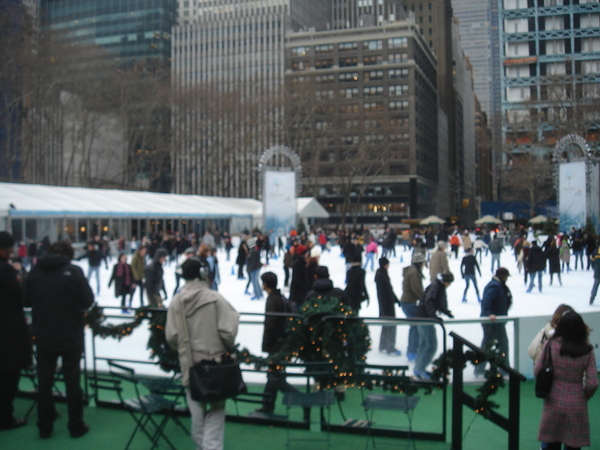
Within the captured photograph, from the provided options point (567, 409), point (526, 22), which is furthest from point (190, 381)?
point (526, 22)

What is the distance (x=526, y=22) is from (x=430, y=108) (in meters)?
35.9

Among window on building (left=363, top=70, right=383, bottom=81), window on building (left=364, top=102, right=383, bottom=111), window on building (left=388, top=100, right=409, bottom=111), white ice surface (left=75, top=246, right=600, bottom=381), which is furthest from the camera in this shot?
window on building (left=363, top=70, right=383, bottom=81)

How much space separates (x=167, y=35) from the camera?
91375 millimetres

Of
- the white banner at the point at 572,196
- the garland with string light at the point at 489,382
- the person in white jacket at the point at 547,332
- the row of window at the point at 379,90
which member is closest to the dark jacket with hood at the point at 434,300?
the garland with string light at the point at 489,382

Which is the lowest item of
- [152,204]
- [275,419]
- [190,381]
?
[275,419]

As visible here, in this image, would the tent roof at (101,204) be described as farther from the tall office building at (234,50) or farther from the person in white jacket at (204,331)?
the tall office building at (234,50)

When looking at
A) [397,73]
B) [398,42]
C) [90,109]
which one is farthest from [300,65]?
[90,109]

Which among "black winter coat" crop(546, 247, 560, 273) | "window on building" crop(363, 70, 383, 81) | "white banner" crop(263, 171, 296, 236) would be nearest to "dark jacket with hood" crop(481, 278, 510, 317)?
"black winter coat" crop(546, 247, 560, 273)

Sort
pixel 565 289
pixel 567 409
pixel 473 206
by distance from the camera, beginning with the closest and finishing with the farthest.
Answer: pixel 567 409
pixel 565 289
pixel 473 206

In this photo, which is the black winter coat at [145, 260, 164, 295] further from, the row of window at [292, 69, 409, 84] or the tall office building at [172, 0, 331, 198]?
the row of window at [292, 69, 409, 84]

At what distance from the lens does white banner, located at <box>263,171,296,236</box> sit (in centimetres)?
2797

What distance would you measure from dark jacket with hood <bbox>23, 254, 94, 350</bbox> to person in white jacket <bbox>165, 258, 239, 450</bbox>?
1050 mm

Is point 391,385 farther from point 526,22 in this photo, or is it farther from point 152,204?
point 526,22

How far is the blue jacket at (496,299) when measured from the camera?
261 inches
